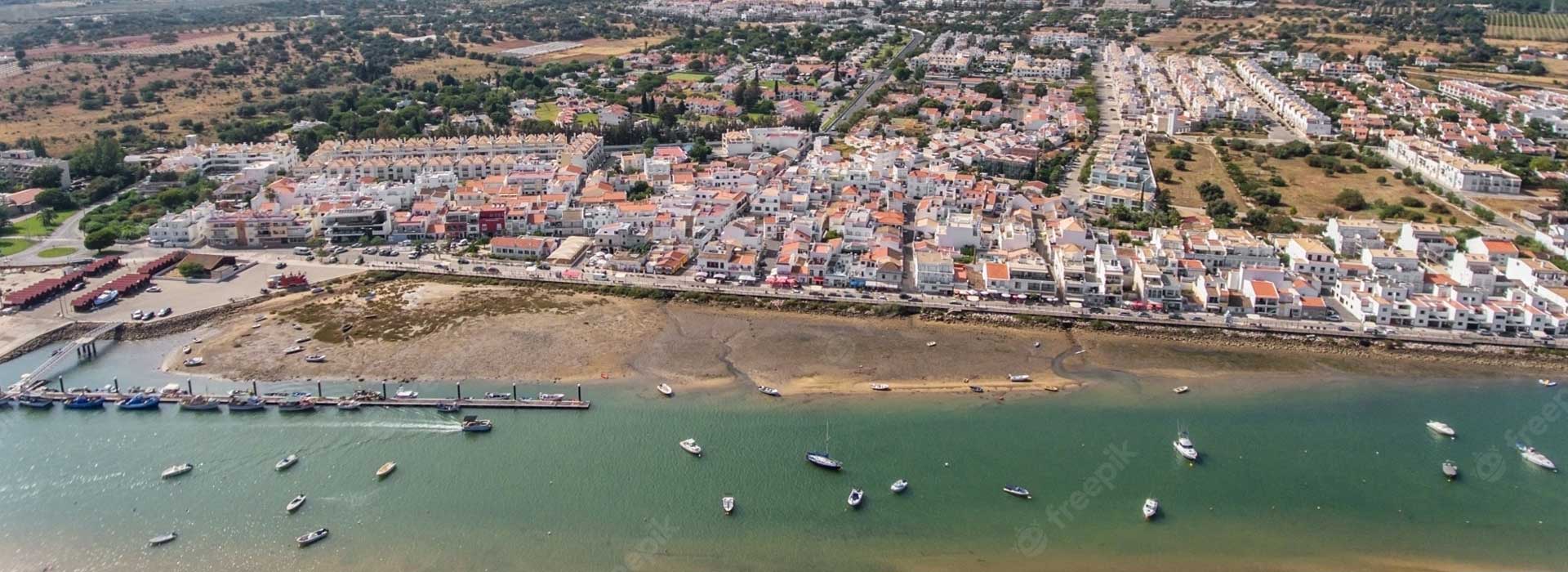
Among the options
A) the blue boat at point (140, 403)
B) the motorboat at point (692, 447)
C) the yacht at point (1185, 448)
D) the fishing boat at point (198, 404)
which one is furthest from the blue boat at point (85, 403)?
the yacht at point (1185, 448)

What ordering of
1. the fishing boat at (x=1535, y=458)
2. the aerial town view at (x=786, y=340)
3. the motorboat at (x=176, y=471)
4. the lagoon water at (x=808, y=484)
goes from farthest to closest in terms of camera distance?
the fishing boat at (x=1535, y=458) → the motorboat at (x=176, y=471) → the aerial town view at (x=786, y=340) → the lagoon water at (x=808, y=484)

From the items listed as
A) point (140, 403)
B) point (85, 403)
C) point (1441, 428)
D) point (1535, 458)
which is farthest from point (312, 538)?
point (1535, 458)

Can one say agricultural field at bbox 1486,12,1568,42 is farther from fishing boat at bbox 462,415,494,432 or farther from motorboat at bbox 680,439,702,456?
fishing boat at bbox 462,415,494,432

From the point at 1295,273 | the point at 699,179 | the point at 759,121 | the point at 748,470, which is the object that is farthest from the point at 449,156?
the point at 1295,273

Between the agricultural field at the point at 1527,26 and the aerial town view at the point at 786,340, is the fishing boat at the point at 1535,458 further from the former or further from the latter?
the agricultural field at the point at 1527,26

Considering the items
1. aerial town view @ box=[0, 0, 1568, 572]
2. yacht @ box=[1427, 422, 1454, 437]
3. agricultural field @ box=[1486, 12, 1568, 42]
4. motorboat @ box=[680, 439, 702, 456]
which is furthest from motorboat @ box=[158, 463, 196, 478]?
agricultural field @ box=[1486, 12, 1568, 42]
